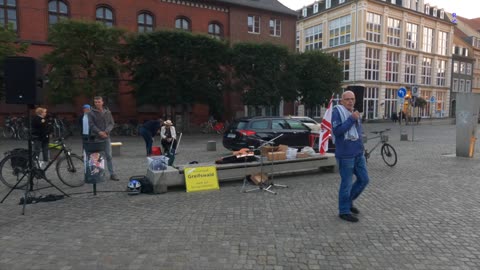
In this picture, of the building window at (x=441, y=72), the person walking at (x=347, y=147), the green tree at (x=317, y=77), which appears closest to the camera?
the person walking at (x=347, y=147)

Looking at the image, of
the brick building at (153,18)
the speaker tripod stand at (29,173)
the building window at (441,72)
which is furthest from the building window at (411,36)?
the speaker tripod stand at (29,173)

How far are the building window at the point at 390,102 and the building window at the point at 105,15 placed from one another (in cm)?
3793

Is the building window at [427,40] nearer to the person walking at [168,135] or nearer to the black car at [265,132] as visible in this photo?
the black car at [265,132]

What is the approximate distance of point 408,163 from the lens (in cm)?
1080

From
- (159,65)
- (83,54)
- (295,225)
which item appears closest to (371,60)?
(159,65)

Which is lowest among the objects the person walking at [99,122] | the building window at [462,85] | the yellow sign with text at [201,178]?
the yellow sign with text at [201,178]

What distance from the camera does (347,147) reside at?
4.90 metres

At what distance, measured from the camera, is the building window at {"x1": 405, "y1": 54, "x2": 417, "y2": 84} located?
4912 centimetres

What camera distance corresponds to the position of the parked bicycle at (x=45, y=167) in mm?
7113

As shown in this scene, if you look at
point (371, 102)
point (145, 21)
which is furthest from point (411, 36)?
point (145, 21)

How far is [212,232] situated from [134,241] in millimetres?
1051

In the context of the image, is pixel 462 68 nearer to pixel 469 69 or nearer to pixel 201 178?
pixel 469 69

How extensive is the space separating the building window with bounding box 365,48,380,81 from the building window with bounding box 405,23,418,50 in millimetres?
7097

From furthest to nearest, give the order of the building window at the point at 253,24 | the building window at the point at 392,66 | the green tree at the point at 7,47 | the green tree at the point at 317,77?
1. the building window at the point at 392,66
2. the building window at the point at 253,24
3. the green tree at the point at 317,77
4. the green tree at the point at 7,47
